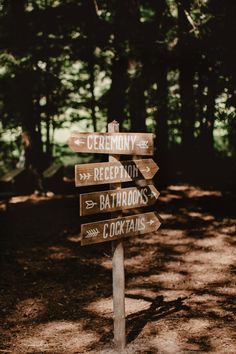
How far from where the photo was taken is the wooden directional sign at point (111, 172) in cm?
382

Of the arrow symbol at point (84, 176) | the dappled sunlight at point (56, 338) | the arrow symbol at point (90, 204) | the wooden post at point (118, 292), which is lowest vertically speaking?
the dappled sunlight at point (56, 338)

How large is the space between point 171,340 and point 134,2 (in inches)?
306

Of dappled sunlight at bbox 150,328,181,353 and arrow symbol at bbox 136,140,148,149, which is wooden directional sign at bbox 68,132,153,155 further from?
dappled sunlight at bbox 150,328,181,353

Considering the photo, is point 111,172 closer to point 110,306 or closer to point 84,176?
point 84,176

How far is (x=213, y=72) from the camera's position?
9172 millimetres

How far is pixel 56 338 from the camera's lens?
15.1 ft

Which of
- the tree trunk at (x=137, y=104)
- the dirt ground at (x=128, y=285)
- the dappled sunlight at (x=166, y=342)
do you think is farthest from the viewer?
the tree trunk at (x=137, y=104)

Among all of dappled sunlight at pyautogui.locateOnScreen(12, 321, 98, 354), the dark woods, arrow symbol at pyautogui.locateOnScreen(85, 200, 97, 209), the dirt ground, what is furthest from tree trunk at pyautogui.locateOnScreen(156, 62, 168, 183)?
arrow symbol at pyautogui.locateOnScreen(85, 200, 97, 209)

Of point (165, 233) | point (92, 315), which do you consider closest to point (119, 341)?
point (92, 315)

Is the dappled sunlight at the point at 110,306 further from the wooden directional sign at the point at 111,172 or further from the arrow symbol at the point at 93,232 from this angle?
the wooden directional sign at the point at 111,172

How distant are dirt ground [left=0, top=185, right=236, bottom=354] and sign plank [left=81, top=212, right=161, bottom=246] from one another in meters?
1.20

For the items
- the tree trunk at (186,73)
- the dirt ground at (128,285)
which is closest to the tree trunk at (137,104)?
the tree trunk at (186,73)

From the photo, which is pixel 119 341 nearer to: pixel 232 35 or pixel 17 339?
pixel 17 339

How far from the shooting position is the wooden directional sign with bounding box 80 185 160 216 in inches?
152
